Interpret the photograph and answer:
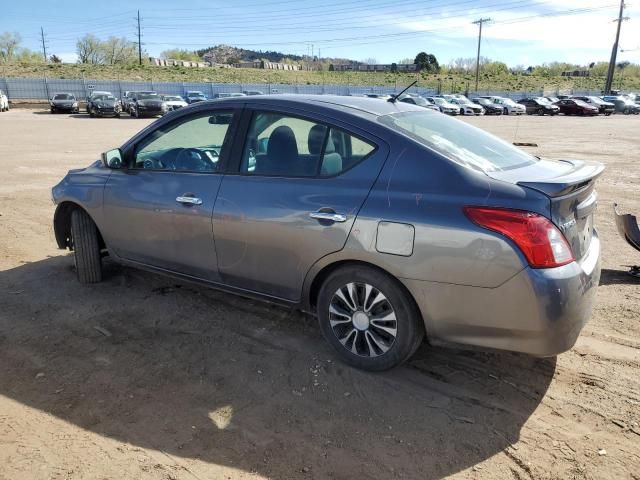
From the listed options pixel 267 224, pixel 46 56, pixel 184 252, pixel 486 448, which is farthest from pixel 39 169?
pixel 46 56

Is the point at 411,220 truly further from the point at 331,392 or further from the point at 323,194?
the point at 331,392

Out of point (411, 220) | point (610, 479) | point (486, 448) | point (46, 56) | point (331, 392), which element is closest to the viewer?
point (610, 479)

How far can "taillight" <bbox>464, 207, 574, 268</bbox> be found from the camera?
2.71 meters

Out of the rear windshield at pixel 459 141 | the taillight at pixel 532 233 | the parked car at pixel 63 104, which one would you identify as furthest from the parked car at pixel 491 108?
the taillight at pixel 532 233

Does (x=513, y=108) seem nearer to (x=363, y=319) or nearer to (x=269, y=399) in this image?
(x=363, y=319)

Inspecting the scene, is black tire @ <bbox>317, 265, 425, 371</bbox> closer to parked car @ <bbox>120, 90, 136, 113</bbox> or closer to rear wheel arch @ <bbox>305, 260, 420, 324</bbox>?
rear wheel arch @ <bbox>305, 260, 420, 324</bbox>

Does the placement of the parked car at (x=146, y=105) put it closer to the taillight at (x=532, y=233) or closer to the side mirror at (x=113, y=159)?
the side mirror at (x=113, y=159)

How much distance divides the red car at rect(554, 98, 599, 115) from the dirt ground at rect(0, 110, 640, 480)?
1890 inches

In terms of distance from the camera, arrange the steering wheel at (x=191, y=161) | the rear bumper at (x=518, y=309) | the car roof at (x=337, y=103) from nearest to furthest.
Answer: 1. the rear bumper at (x=518, y=309)
2. the car roof at (x=337, y=103)
3. the steering wheel at (x=191, y=161)

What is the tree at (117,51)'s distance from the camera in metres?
106

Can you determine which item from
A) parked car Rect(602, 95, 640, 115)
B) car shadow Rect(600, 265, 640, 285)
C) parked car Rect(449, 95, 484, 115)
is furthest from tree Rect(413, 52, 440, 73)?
car shadow Rect(600, 265, 640, 285)

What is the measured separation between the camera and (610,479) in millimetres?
2492

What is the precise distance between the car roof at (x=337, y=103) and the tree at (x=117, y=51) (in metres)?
114

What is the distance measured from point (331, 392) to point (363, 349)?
0.37m
